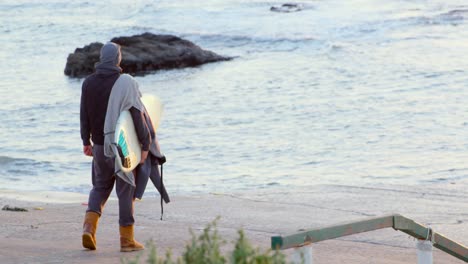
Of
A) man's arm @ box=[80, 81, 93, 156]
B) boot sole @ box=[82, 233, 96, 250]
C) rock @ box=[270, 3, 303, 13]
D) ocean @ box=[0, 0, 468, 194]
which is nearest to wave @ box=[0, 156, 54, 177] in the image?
ocean @ box=[0, 0, 468, 194]

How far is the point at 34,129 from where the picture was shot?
1956 centimetres

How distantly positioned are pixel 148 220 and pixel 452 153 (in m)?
6.61

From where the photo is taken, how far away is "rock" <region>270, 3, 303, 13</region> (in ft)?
148

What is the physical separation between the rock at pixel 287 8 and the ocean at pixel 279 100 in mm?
920

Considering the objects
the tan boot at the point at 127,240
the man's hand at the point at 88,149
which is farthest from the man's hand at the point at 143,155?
the tan boot at the point at 127,240

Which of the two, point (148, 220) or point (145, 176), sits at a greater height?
point (145, 176)

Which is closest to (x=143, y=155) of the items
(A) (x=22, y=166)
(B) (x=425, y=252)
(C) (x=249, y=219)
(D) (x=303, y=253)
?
(C) (x=249, y=219)

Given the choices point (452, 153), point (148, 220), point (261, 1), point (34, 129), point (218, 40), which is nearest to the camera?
point (148, 220)

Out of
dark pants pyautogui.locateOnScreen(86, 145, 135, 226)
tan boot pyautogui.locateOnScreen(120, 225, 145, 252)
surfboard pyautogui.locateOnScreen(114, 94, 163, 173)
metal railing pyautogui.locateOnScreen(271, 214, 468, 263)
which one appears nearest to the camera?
metal railing pyautogui.locateOnScreen(271, 214, 468, 263)

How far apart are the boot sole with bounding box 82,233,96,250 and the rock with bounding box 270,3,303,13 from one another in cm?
→ 3720

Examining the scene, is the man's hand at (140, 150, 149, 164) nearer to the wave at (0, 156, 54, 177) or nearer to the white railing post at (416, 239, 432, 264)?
the white railing post at (416, 239, 432, 264)

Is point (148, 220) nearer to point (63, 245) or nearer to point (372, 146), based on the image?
point (63, 245)

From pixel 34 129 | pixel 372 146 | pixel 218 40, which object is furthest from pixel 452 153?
pixel 218 40

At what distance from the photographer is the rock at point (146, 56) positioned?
28.9 meters
